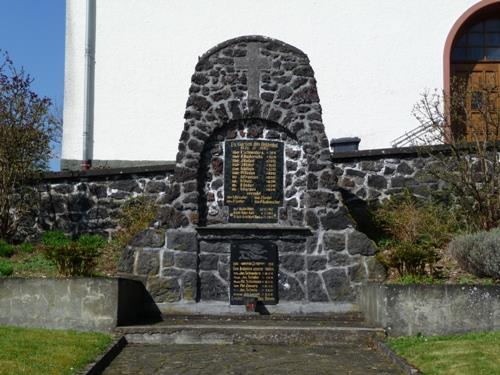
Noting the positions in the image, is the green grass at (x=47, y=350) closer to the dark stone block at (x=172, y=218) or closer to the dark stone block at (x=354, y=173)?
the dark stone block at (x=172, y=218)

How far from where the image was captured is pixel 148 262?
11039mm

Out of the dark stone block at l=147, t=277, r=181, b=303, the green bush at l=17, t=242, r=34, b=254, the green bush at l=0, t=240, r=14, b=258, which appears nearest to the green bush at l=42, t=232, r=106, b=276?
the dark stone block at l=147, t=277, r=181, b=303

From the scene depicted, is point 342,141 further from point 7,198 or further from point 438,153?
point 7,198

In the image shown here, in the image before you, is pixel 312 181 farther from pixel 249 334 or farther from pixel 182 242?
pixel 249 334

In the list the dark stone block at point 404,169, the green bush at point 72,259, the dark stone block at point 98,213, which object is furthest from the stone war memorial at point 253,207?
the dark stone block at point 404,169

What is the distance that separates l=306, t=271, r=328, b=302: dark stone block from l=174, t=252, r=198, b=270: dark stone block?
1785 mm

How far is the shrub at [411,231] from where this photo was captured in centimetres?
995

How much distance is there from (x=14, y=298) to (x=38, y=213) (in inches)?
199

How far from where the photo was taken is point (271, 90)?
38.2ft

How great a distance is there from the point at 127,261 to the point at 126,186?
11.7 feet

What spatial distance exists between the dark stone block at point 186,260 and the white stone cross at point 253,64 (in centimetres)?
291

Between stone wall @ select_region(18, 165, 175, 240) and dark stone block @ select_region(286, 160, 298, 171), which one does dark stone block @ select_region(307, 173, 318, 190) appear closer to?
dark stone block @ select_region(286, 160, 298, 171)

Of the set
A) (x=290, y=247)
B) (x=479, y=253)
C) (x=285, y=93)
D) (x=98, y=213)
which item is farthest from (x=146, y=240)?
(x=479, y=253)

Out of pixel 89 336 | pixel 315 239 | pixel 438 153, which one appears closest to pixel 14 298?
pixel 89 336
